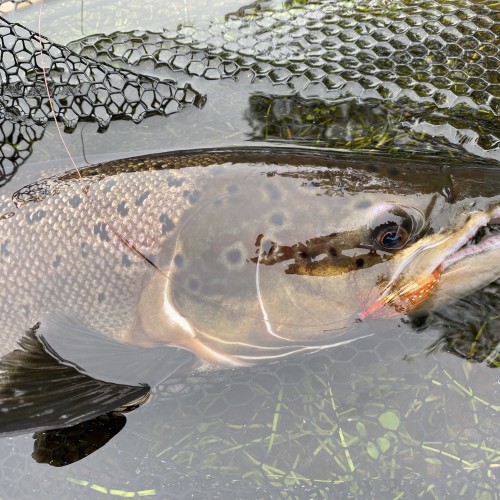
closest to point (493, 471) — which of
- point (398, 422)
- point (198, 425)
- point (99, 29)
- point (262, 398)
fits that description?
point (398, 422)

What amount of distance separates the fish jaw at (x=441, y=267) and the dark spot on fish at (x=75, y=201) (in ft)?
5.86

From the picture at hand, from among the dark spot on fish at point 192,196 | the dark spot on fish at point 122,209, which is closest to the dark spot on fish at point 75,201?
the dark spot on fish at point 122,209

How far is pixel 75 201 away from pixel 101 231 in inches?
11.1

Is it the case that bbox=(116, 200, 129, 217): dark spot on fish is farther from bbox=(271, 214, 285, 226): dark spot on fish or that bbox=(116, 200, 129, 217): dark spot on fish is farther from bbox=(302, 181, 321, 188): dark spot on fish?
bbox=(302, 181, 321, 188): dark spot on fish

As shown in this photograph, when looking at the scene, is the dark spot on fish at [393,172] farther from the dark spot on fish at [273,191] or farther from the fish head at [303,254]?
the dark spot on fish at [273,191]

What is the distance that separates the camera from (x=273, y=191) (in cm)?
318

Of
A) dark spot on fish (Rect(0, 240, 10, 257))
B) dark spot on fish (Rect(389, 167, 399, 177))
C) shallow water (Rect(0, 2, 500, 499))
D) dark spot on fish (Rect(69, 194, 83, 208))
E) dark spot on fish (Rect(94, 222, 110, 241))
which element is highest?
dark spot on fish (Rect(389, 167, 399, 177))

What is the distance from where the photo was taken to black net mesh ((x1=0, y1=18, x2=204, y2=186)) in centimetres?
393

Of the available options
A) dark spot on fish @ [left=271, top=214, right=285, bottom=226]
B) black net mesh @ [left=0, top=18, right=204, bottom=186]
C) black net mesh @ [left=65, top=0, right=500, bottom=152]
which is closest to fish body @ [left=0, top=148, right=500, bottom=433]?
dark spot on fish @ [left=271, top=214, right=285, bottom=226]

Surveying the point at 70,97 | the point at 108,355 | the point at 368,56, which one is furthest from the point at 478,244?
the point at 70,97

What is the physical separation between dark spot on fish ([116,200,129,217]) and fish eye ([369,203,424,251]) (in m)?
1.40

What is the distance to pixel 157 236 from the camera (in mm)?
3244

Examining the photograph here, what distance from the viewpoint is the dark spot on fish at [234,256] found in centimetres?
314

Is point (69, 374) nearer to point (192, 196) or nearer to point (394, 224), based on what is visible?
point (192, 196)
